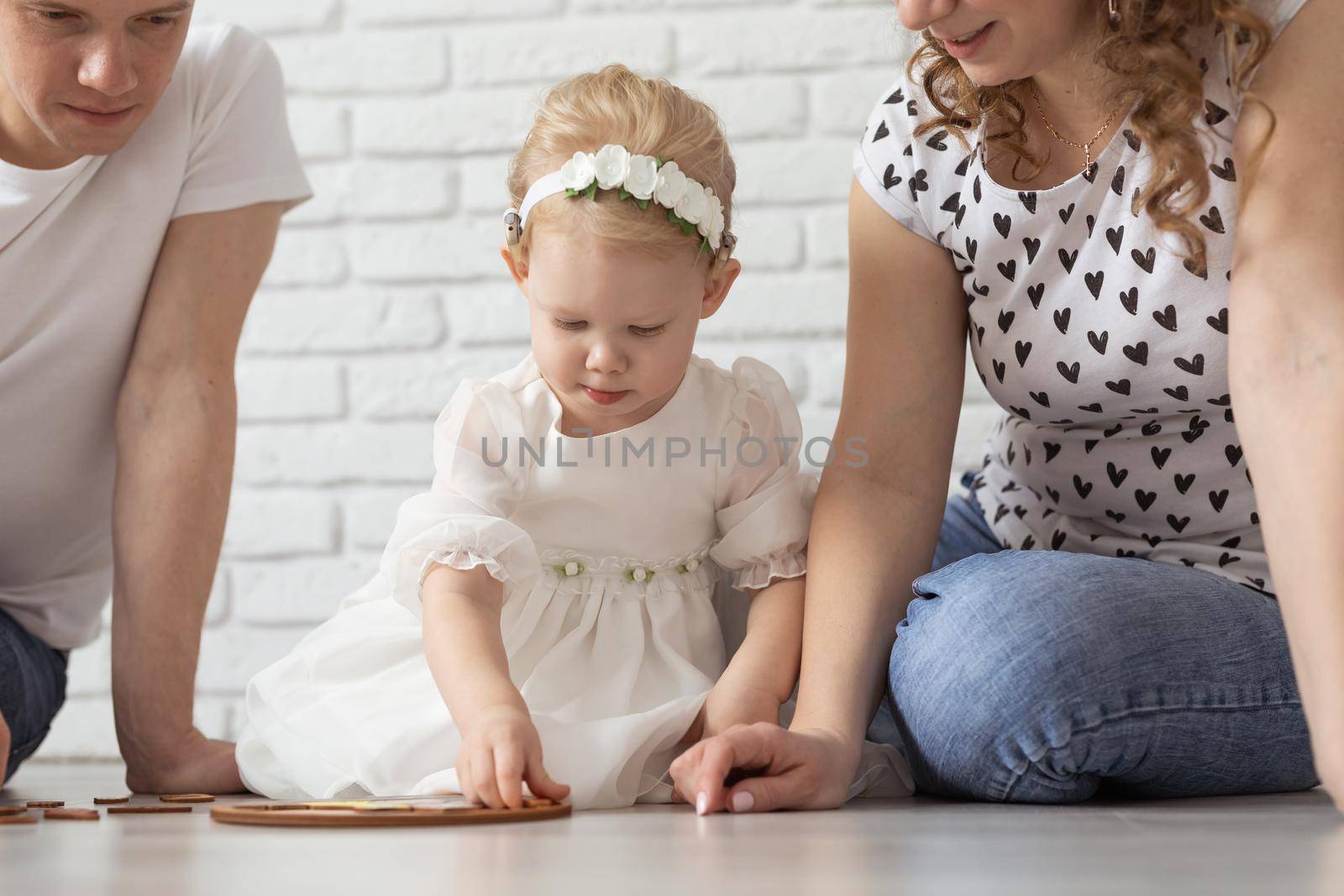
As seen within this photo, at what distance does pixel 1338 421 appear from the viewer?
2.88 feet

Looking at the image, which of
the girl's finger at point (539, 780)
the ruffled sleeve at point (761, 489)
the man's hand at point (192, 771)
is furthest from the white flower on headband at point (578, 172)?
the man's hand at point (192, 771)

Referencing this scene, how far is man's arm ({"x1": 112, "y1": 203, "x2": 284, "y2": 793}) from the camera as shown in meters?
1.40

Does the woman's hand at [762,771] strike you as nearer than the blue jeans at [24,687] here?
Yes

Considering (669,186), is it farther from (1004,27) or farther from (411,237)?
(411,237)

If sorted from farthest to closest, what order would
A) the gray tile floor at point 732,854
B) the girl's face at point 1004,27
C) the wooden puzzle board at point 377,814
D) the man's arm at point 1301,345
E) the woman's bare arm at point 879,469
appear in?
the woman's bare arm at point 879,469
the girl's face at point 1004,27
the wooden puzzle board at point 377,814
the man's arm at point 1301,345
the gray tile floor at point 732,854

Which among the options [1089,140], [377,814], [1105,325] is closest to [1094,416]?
[1105,325]

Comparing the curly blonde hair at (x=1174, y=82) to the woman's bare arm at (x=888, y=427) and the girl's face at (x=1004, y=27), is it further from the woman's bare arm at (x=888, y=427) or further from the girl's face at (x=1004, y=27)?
the woman's bare arm at (x=888, y=427)

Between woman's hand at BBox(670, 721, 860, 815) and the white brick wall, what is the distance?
37.5 inches

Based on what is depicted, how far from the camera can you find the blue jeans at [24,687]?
1428 mm

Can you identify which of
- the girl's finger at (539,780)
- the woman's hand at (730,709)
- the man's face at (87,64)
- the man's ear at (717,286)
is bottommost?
the girl's finger at (539,780)

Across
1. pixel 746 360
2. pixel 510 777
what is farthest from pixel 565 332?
pixel 510 777

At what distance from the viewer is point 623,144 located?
50.0 inches

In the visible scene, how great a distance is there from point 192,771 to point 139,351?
43 cm

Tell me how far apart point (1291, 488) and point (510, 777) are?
0.56m
